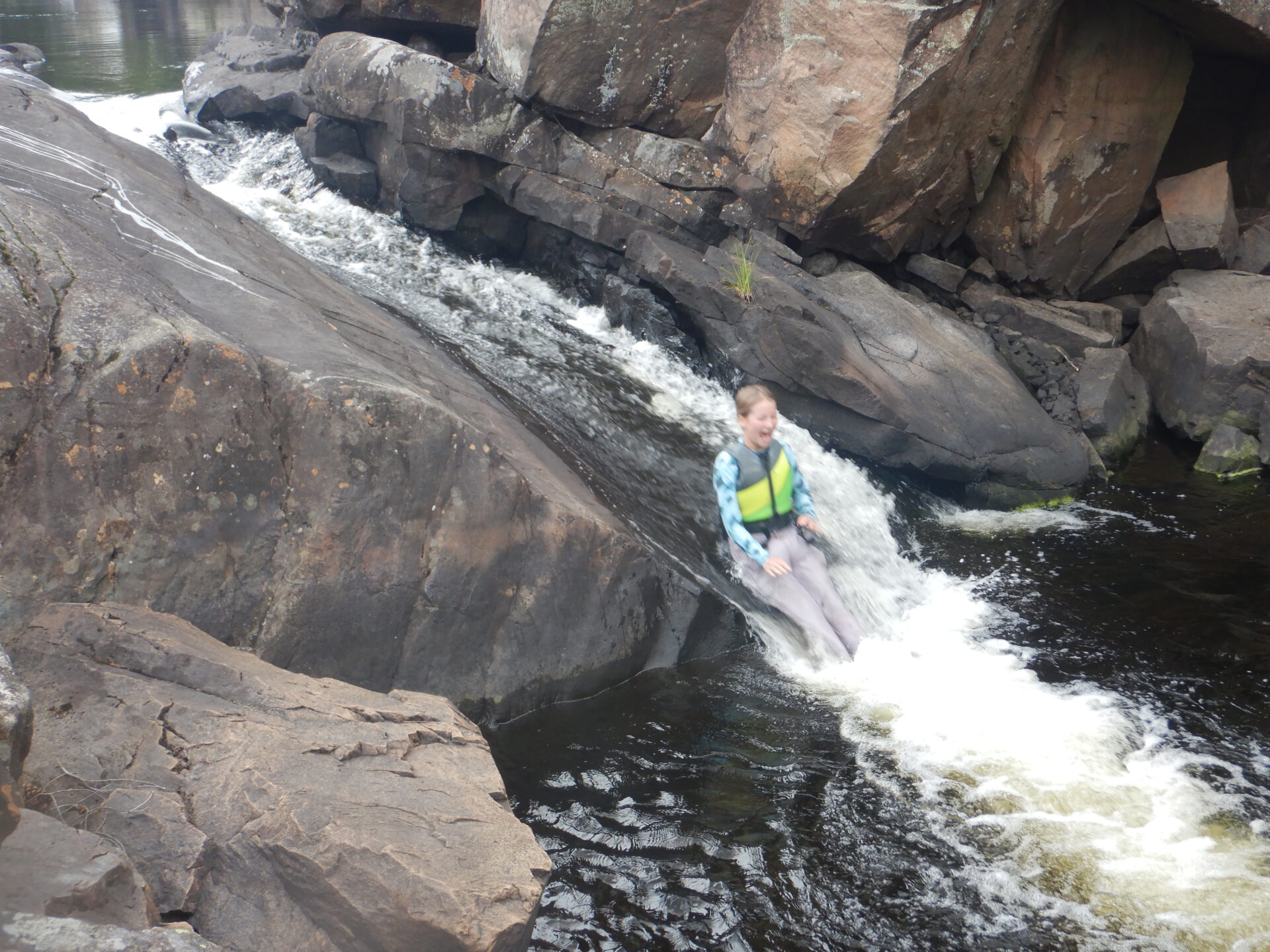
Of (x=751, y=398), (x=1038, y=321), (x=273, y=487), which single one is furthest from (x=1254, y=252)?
(x=273, y=487)

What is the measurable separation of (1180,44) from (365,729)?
31.6 ft

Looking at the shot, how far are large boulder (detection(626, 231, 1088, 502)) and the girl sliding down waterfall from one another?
2.19 meters

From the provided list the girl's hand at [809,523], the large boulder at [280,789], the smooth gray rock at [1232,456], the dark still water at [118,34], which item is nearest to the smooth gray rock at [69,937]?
the large boulder at [280,789]

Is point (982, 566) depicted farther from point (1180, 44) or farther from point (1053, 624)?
point (1180, 44)

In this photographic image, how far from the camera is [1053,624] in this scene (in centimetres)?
567

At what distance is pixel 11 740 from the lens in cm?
199

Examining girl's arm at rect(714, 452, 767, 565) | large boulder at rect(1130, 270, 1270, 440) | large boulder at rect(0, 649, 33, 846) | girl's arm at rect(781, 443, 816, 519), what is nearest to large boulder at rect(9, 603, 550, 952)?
large boulder at rect(0, 649, 33, 846)

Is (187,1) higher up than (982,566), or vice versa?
(187,1)

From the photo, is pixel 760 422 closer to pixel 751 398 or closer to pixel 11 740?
pixel 751 398

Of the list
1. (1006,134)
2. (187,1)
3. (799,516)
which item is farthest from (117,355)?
(187,1)

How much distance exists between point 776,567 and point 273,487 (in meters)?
2.58

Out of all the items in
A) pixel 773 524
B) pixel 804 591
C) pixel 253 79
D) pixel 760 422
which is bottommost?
pixel 804 591

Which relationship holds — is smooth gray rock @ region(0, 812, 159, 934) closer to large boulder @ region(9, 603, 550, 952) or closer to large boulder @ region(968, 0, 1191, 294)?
large boulder @ region(9, 603, 550, 952)

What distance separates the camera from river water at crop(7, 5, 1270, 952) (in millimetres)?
3520
